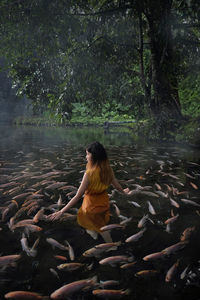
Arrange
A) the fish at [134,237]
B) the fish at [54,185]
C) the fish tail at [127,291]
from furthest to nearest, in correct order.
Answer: the fish at [54,185] < the fish at [134,237] < the fish tail at [127,291]

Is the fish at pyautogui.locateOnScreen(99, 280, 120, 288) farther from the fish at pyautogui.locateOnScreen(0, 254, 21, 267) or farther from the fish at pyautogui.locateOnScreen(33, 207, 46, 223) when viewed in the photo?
the fish at pyautogui.locateOnScreen(33, 207, 46, 223)

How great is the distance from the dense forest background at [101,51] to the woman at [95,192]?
8.21 metres

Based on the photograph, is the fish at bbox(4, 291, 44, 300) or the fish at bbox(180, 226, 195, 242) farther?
the fish at bbox(180, 226, 195, 242)

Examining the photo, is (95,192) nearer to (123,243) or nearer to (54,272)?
(123,243)

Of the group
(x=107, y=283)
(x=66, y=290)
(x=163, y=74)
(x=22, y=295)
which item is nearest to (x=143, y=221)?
(x=107, y=283)

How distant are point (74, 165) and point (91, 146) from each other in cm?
616

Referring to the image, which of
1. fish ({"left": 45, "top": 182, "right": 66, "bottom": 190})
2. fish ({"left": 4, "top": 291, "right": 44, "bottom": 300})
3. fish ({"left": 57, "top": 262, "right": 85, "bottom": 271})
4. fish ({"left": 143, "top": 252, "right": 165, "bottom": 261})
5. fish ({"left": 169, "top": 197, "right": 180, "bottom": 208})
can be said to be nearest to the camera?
fish ({"left": 4, "top": 291, "right": 44, "bottom": 300})

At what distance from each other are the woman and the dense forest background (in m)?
8.21

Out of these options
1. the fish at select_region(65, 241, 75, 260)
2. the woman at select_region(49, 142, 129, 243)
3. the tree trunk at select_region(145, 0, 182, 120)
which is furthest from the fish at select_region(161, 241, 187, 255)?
the tree trunk at select_region(145, 0, 182, 120)

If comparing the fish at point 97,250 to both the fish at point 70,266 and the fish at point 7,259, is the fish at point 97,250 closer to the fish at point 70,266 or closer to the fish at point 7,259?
the fish at point 70,266

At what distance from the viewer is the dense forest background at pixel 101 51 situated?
12.2 m

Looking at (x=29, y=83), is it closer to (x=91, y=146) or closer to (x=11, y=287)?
(x=91, y=146)

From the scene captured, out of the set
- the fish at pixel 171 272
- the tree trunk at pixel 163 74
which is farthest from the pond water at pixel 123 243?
the tree trunk at pixel 163 74

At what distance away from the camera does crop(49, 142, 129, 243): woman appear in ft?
12.1
